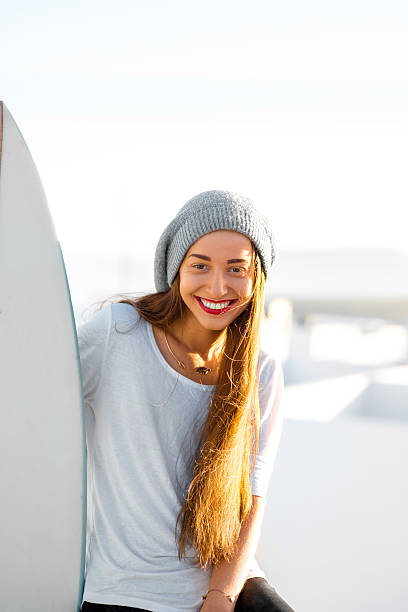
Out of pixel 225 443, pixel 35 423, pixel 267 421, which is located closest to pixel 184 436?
pixel 225 443

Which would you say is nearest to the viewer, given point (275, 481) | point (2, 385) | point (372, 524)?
point (2, 385)

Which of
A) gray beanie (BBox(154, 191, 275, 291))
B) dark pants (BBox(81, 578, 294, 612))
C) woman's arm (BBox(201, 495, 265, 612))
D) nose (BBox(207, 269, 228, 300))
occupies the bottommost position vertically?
dark pants (BBox(81, 578, 294, 612))

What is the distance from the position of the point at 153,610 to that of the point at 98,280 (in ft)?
116

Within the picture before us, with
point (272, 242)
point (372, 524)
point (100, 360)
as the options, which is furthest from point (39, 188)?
point (372, 524)

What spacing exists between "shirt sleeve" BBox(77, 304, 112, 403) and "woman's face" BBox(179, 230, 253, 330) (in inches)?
7.5

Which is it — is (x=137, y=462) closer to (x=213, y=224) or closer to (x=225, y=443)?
(x=225, y=443)

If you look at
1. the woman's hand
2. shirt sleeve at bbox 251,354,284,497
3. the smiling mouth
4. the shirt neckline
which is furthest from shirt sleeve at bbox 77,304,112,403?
the woman's hand

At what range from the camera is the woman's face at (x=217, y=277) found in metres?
1.40

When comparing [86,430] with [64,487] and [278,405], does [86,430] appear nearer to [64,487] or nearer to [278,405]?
[64,487]

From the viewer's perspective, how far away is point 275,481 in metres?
2.83

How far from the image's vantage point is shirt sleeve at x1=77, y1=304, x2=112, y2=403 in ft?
4.76

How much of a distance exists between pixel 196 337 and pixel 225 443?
255 mm

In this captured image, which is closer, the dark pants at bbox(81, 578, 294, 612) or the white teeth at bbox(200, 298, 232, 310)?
the dark pants at bbox(81, 578, 294, 612)

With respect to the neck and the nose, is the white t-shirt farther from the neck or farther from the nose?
the nose
